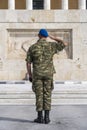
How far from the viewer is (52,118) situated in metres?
8.98

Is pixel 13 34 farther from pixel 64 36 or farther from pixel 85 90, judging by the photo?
pixel 85 90

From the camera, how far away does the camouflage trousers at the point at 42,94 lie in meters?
8.32

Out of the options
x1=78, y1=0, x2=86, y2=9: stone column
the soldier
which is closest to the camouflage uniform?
the soldier

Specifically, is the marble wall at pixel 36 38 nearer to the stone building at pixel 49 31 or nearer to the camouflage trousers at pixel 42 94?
the stone building at pixel 49 31

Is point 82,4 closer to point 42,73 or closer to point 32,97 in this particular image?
point 32,97

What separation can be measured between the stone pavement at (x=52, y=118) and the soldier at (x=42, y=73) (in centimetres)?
37

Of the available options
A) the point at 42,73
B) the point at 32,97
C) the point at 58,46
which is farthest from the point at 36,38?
the point at 42,73

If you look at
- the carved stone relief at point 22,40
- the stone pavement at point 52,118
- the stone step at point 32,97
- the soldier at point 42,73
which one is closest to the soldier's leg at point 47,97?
the soldier at point 42,73

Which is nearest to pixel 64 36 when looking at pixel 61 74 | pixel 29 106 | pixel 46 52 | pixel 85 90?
pixel 61 74

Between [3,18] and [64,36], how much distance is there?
309cm

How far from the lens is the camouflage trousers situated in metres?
8.32

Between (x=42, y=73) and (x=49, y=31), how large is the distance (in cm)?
1011

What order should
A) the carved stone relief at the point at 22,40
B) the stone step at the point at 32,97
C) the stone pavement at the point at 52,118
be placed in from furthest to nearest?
the carved stone relief at the point at 22,40 → the stone step at the point at 32,97 → the stone pavement at the point at 52,118

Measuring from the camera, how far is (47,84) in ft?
27.5
